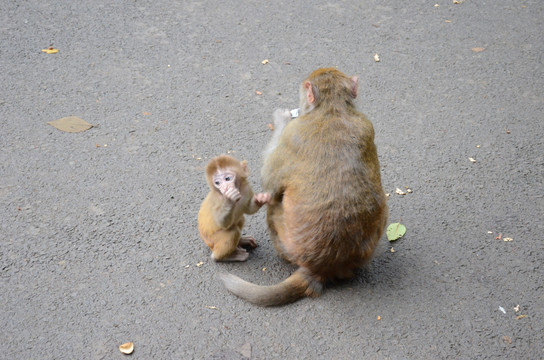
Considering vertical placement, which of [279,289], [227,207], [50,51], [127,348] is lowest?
[127,348]

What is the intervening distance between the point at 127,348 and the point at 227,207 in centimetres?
102

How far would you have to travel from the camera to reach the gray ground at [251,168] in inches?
145

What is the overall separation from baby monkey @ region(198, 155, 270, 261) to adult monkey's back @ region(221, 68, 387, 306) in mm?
167

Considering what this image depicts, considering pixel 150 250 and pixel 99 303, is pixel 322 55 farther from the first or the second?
pixel 99 303

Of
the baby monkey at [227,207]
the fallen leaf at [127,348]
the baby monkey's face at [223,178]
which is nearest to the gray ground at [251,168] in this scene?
the fallen leaf at [127,348]

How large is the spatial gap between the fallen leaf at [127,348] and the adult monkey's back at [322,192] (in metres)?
0.72

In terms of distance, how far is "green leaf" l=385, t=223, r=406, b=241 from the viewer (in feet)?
14.5

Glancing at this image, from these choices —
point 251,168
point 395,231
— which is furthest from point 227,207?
point 395,231

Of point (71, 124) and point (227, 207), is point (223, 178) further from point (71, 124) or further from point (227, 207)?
point (71, 124)

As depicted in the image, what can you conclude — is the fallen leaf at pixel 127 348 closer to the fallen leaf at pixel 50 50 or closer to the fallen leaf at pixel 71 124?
the fallen leaf at pixel 71 124

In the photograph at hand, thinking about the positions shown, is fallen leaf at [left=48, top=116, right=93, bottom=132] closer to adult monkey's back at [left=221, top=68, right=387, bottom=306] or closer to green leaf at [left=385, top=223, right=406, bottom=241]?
adult monkey's back at [left=221, top=68, right=387, bottom=306]

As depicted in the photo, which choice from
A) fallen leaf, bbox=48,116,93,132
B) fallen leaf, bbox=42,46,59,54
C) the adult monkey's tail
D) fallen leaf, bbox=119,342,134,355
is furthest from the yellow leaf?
fallen leaf, bbox=119,342,134,355

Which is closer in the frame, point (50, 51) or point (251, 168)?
point (251, 168)

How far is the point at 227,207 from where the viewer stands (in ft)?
12.1
